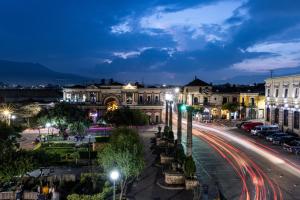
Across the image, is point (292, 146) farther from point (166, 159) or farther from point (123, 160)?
point (123, 160)

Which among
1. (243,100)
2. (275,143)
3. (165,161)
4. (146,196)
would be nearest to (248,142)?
(275,143)

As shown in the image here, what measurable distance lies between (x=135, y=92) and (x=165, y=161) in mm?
52597

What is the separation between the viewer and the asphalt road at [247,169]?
2516cm

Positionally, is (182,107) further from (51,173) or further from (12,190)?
(12,190)

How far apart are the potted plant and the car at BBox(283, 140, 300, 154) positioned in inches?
738

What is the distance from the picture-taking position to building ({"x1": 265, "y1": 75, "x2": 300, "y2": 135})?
5281 cm

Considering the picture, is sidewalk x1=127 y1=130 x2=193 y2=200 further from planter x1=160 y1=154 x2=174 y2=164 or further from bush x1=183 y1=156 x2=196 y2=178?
planter x1=160 y1=154 x2=174 y2=164

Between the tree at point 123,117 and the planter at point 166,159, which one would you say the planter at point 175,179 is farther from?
the tree at point 123,117

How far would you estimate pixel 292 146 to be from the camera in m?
41.3

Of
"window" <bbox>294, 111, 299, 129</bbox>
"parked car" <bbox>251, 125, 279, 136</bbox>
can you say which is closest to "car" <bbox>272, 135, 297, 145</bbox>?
"parked car" <bbox>251, 125, 279, 136</bbox>

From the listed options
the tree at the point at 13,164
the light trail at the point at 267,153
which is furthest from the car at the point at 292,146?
the tree at the point at 13,164

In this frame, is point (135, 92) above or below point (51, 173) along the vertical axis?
above

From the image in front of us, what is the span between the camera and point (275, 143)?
4672 centimetres

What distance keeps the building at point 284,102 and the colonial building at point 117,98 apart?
26279 mm
